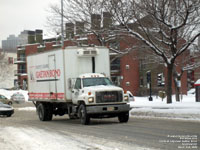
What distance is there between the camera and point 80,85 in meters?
18.8

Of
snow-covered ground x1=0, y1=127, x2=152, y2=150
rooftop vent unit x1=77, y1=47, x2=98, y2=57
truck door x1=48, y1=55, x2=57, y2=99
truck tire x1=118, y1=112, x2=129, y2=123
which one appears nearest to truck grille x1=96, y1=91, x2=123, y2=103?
truck tire x1=118, y1=112, x2=129, y2=123

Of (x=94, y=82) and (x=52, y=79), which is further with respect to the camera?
(x=52, y=79)

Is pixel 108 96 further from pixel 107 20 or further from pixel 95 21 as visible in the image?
pixel 95 21

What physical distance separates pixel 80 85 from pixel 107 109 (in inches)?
75.2

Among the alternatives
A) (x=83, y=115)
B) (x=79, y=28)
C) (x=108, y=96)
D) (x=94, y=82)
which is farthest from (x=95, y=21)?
(x=83, y=115)

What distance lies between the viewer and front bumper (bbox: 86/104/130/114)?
17.6 m

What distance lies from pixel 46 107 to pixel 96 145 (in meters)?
12.1

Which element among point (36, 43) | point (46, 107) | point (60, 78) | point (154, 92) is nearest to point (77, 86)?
point (60, 78)

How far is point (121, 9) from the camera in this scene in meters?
25.0

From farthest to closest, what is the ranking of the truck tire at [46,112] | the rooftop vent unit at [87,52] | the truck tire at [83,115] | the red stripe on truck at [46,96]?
the truck tire at [46,112], the red stripe on truck at [46,96], the rooftop vent unit at [87,52], the truck tire at [83,115]

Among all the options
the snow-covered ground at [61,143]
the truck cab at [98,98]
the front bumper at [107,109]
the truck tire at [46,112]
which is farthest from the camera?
the truck tire at [46,112]

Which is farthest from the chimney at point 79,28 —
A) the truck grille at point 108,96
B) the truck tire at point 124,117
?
the truck grille at point 108,96

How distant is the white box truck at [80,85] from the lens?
17.9 m

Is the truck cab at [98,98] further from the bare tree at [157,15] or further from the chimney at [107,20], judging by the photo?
the chimney at [107,20]
